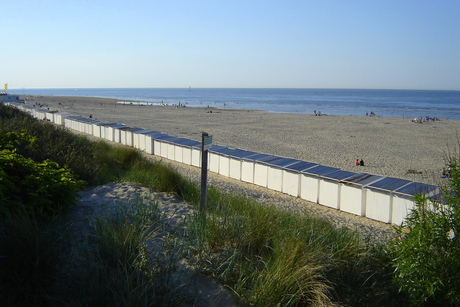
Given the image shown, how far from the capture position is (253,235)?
5.58 m

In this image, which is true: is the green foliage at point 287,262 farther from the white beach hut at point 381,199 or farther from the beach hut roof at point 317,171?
the beach hut roof at point 317,171

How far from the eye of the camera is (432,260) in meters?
4.39

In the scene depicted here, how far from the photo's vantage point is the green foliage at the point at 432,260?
4.38 m

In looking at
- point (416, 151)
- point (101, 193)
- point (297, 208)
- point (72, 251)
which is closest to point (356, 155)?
point (416, 151)

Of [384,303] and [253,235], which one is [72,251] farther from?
[384,303]

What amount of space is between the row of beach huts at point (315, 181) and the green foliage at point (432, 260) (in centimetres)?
321

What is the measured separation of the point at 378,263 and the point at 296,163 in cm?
969

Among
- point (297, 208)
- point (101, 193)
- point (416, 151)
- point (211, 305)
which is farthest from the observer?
point (416, 151)

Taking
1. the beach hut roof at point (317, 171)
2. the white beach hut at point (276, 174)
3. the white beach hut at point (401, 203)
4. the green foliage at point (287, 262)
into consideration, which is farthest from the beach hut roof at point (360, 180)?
the green foliage at point (287, 262)

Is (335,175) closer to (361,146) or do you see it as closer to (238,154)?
(238,154)

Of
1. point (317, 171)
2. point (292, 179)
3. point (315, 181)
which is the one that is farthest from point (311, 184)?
point (292, 179)

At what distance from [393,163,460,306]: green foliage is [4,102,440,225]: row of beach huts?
Answer: 3.21 m

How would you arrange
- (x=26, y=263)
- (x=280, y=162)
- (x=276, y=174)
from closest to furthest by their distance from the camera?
1. (x=26, y=263)
2. (x=276, y=174)
3. (x=280, y=162)

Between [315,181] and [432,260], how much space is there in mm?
9088
